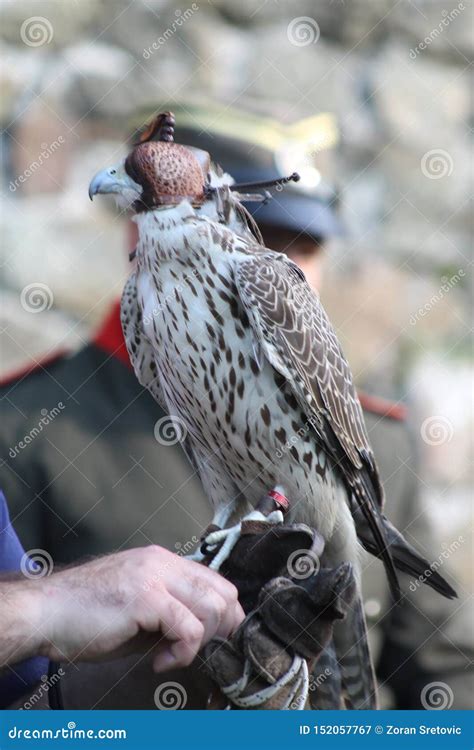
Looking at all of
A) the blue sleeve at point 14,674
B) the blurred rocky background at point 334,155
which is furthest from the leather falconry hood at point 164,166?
the blurred rocky background at point 334,155

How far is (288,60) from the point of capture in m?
4.02

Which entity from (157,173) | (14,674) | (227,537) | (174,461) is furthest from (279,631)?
(174,461)

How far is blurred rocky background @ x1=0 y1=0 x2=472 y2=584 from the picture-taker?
146 inches

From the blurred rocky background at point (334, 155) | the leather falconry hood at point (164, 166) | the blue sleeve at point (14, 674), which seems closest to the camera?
the leather falconry hood at point (164, 166)

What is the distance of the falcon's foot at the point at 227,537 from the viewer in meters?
1.78

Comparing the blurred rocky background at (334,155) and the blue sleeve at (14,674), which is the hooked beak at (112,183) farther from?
the blurred rocky background at (334,155)

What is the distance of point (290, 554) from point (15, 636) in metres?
0.45

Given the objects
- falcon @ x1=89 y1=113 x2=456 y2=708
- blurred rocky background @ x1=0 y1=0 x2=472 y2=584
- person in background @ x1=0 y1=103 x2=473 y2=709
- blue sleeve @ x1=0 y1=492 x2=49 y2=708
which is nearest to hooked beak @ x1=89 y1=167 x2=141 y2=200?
falcon @ x1=89 y1=113 x2=456 y2=708

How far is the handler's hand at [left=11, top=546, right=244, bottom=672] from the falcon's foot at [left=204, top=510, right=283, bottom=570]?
15 centimetres

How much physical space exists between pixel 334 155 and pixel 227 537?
90.4 inches

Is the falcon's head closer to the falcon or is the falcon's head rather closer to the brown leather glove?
the falcon

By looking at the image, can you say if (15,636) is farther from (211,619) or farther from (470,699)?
(470,699)

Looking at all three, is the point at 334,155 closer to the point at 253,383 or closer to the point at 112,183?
the point at 253,383

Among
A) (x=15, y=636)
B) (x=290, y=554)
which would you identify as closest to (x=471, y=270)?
(x=290, y=554)
